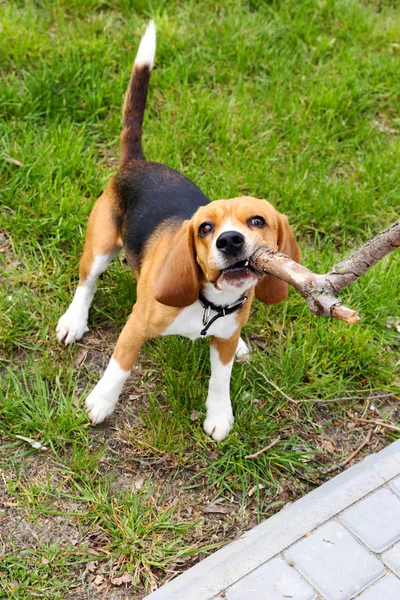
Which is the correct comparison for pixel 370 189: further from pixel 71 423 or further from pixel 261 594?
pixel 261 594

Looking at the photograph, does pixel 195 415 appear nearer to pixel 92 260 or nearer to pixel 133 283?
pixel 133 283

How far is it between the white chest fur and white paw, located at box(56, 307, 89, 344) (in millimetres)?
877

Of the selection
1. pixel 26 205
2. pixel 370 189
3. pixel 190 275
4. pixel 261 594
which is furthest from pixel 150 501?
pixel 370 189

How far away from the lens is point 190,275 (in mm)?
3174

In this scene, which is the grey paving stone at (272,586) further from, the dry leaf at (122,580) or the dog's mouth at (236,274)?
the dog's mouth at (236,274)

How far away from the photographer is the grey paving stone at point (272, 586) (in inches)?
122

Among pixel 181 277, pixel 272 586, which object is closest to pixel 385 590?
pixel 272 586

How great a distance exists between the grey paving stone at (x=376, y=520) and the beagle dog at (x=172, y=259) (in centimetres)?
84

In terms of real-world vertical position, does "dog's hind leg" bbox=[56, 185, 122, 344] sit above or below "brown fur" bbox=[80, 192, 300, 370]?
below

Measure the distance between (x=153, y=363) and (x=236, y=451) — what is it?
75cm

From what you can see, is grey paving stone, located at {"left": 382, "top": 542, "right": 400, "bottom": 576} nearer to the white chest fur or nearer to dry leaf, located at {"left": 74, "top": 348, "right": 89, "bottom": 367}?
the white chest fur

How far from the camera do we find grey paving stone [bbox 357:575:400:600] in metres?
3.14

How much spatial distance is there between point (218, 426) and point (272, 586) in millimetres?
979

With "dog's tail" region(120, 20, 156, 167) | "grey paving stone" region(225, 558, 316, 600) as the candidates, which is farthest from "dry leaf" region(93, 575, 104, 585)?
"dog's tail" region(120, 20, 156, 167)
